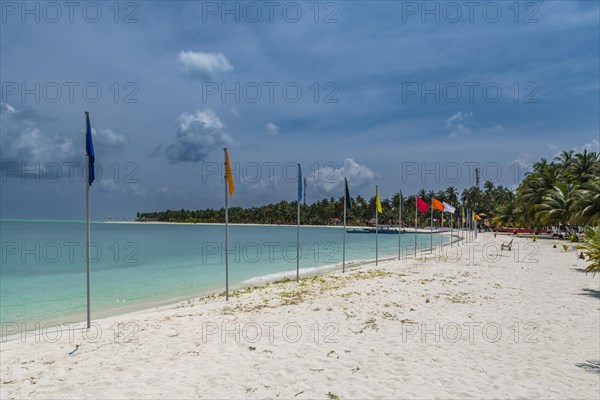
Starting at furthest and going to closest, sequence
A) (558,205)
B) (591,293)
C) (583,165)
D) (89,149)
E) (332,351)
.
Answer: (583,165)
(558,205)
(591,293)
(89,149)
(332,351)

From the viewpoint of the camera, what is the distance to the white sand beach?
5.71 metres

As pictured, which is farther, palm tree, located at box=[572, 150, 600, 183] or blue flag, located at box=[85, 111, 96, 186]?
palm tree, located at box=[572, 150, 600, 183]

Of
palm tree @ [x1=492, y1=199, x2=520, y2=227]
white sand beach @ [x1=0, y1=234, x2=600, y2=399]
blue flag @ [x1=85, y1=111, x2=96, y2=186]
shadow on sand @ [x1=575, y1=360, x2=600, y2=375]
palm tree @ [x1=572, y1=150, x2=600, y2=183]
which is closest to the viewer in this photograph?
white sand beach @ [x1=0, y1=234, x2=600, y2=399]

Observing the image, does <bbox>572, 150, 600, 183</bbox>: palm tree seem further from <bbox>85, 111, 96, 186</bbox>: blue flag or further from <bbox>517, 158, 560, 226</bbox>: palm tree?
<bbox>85, 111, 96, 186</bbox>: blue flag

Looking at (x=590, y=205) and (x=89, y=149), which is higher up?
(x=89, y=149)

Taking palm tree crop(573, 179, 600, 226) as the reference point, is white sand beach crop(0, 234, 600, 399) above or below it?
below

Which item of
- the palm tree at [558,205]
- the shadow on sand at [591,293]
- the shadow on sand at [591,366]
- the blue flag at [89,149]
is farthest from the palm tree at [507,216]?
the blue flag at [89,149]

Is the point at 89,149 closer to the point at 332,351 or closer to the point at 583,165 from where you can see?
the point at 332,351

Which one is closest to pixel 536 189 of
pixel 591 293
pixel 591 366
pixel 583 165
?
pixel 583 165

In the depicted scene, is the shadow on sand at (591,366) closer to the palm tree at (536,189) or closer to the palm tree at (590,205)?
the palm tree at (590,205)

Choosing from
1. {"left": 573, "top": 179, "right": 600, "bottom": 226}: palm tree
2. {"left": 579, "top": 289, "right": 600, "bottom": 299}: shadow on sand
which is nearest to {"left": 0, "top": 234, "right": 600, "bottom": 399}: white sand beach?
{"left": 579, "top": 289, "right": 600, "bottom": 299}: shadow on sand

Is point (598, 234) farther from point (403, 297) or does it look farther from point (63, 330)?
point (63, 330)

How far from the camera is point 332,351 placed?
288 inches

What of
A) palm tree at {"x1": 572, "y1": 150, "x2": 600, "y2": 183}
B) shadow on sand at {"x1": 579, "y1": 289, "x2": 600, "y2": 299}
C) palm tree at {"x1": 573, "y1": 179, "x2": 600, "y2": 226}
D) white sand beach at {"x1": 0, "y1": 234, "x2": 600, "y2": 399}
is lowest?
shadow on sand at {"x1": 579, "y1": 289, "x2": 600, "y2": 299}
